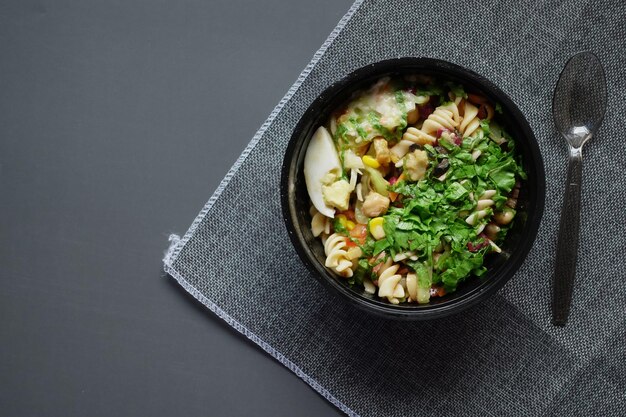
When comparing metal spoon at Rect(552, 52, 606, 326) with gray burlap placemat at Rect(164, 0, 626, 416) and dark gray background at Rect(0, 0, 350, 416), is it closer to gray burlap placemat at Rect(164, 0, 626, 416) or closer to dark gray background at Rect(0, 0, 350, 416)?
gray burlap placemat at Rect(164, 0, 626, 416)

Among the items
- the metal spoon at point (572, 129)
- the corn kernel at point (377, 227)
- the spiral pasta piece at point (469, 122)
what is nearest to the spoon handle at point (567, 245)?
the metal spoon at point (572, 129)

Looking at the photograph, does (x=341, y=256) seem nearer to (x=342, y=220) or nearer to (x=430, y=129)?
(x=342, y=220)

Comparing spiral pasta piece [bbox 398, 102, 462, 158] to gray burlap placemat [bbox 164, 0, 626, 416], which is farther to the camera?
gray burlap placemat [bbox 164, 0, 626, 416]

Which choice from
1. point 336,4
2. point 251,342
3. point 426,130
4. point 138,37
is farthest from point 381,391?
point 138,37

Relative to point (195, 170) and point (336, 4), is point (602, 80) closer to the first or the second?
point (336, 4)

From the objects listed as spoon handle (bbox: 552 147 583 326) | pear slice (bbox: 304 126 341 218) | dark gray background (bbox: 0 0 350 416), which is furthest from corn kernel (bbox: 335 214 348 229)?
spoon handle (bbox: 552 147 583 326)

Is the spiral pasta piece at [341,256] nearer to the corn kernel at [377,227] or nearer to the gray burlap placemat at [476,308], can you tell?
the corn kernel at [377,227]
